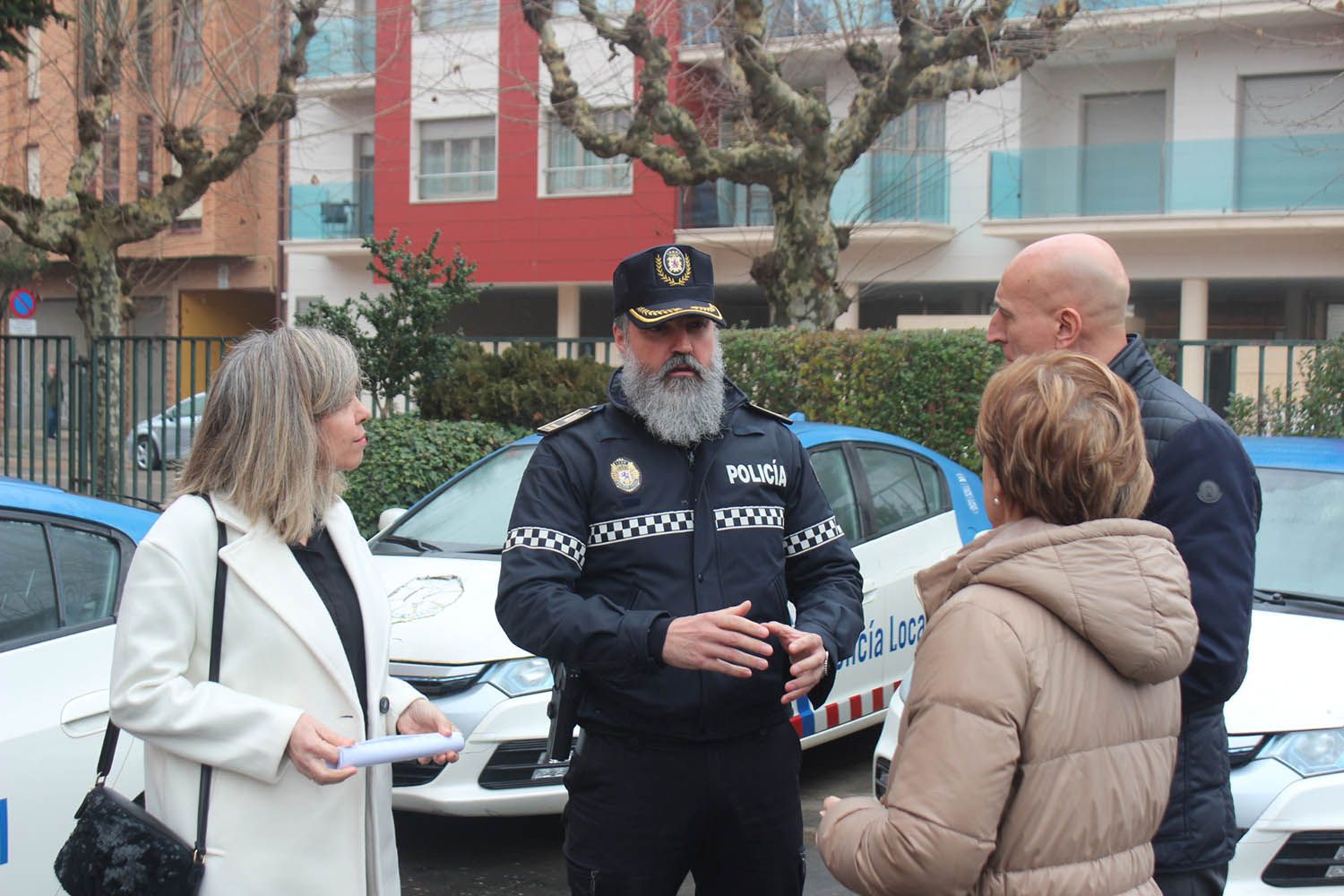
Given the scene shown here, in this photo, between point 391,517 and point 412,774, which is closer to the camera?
point 412,774

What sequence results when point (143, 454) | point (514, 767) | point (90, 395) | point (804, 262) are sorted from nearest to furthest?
point (514, 767) → point (90, 395) → point (804, 262) → point (143, 454)

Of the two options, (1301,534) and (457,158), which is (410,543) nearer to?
(1301,534)

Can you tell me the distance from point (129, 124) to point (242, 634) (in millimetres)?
16577

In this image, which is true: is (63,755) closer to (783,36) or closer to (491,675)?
(491,675)

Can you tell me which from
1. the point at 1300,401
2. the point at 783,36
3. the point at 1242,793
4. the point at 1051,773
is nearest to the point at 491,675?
the point at 1242,793

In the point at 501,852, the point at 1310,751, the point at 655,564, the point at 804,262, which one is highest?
the point at 804,262

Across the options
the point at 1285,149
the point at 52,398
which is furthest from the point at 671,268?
the point at 1285,149

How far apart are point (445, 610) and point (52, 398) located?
23.5ft

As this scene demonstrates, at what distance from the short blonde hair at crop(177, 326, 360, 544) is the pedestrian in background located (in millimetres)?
8915

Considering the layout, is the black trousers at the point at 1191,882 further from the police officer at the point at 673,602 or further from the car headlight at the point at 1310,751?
the car headlight at the point at 1310,751

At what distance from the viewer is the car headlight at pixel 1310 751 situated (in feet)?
11.8

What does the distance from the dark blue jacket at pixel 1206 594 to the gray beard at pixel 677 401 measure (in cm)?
101

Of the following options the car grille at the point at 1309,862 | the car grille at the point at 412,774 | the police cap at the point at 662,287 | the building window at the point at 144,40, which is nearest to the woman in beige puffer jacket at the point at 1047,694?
the police cap at the point at 662,287

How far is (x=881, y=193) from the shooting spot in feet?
69.5
